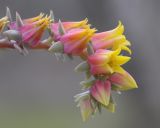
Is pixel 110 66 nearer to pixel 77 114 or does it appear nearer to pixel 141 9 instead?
pixel 141 9

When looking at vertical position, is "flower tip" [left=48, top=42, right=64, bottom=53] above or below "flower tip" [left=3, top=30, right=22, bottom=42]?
below

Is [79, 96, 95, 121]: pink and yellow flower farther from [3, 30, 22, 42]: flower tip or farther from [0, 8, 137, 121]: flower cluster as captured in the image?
[3, 30, 22, 42]: flower tip

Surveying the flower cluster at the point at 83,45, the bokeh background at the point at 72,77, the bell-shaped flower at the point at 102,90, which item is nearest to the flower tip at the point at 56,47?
the flower cluster at the point at 83,45

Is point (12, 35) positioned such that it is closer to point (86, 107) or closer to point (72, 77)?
point (86, 107)

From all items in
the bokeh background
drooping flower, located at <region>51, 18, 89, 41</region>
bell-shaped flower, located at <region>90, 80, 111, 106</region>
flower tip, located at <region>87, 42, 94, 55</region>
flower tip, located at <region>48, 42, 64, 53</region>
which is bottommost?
the bokeh background

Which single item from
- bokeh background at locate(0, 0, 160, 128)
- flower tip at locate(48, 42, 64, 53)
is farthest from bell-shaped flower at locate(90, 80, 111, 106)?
bokeh background at locate(0, 0, 160, 128)

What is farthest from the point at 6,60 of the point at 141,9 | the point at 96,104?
the point at 96,104
